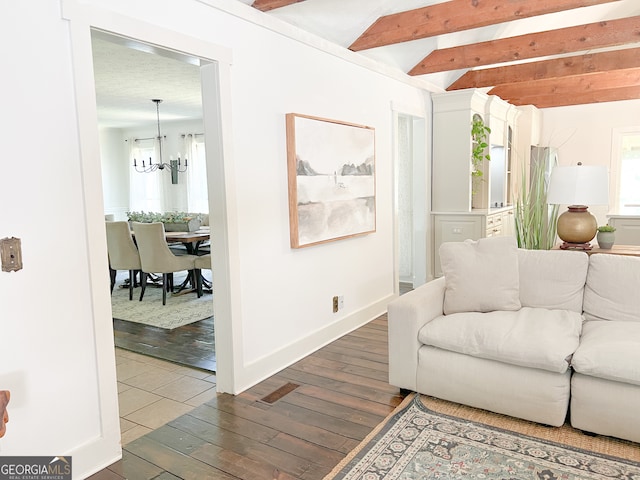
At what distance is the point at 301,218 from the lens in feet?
11.3

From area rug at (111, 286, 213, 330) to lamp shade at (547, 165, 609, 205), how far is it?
3.26 m

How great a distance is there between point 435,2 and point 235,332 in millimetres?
3011

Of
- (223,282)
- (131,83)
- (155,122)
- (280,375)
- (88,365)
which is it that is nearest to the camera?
(88,365)

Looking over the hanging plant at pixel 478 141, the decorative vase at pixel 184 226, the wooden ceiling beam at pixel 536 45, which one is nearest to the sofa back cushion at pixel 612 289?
the wooden ceiling beam at pixel 536 45

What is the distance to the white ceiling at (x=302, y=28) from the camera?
3416 mm

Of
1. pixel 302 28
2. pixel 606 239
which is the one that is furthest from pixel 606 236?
pixel 302 28

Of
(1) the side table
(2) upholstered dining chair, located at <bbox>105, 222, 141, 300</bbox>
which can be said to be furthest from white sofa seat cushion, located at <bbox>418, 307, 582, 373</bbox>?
(2) upholstered dining chair, located at <bbox>105, 222, 141, 300</bbox>

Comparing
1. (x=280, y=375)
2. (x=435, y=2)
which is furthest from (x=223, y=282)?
(x=435, y=2)

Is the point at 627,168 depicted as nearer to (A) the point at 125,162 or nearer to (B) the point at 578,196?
(B) the point at 578,196

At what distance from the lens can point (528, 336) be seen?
8.16ft

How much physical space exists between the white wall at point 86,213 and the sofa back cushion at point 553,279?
1570mm

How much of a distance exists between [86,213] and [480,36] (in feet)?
15.1

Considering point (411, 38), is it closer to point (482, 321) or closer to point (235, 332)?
point (482, 321)

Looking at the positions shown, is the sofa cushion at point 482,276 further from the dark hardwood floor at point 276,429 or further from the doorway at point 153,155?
the doorway at point 153,155
